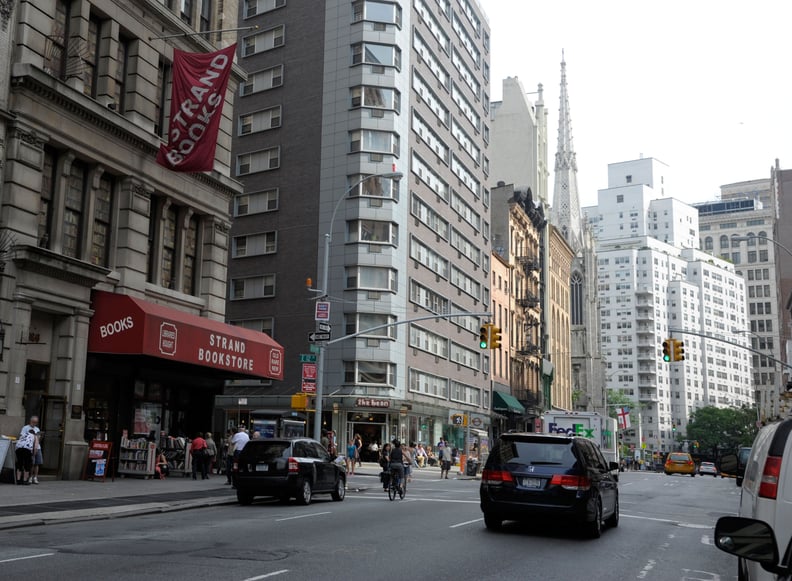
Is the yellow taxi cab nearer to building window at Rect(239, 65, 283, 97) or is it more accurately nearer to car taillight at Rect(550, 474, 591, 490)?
building window at Rect(239, 65, 283, 97)

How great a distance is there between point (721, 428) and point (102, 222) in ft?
430

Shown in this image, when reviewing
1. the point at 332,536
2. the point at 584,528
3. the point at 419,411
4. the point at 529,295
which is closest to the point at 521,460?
the point at 584,528

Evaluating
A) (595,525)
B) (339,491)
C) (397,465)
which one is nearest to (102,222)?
(339,491)

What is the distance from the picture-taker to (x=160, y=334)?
2536cm

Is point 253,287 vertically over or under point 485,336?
over

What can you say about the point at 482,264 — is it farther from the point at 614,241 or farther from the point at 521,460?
the point at 614,241

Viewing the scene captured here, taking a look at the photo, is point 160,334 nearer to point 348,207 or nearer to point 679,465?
point 348,207

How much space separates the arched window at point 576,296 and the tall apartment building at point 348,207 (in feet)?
237

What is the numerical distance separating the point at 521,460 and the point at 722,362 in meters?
178

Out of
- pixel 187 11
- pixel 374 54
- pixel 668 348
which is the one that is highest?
pixel 374 54

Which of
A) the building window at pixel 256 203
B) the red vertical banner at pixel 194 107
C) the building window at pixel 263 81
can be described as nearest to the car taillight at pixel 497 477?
the red vertical banner at pixel 194 107

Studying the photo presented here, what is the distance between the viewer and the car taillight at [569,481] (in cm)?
1452

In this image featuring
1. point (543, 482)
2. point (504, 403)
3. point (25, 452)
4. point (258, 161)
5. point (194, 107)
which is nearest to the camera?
point (543, 482)

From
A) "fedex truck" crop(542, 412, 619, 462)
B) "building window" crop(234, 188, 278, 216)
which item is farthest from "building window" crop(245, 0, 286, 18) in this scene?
"fedex truck" crop(542, 412, 619, 462)
